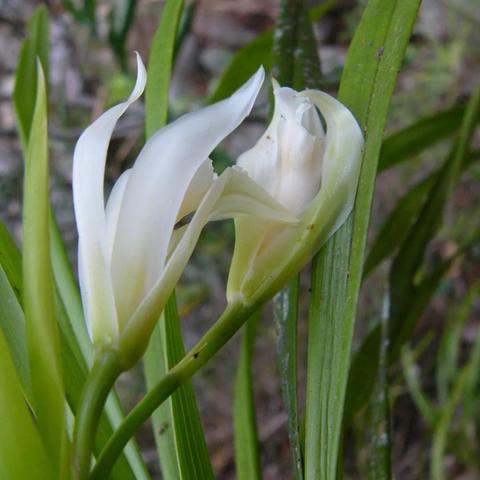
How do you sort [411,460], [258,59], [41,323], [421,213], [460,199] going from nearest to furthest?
[41,323], [421,213], [258,59], [411,460], [460,199]

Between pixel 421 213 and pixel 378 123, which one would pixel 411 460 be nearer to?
pixel 421 213

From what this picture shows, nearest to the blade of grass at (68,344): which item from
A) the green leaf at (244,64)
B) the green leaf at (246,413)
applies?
the green leaf at (246,413)

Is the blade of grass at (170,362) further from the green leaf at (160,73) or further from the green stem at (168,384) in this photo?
the green stem at (168,384)

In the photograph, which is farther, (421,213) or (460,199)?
(460,199)

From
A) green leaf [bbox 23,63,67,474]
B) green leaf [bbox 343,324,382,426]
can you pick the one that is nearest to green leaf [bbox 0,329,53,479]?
green leaf [bbox 23,63,67,474]

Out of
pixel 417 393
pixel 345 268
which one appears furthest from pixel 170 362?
pixel 417 393

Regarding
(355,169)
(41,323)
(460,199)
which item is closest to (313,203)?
(355,169)

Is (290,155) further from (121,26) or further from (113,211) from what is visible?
(121,26)

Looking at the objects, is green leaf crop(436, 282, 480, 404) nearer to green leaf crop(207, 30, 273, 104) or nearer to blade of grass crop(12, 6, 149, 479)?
green leaf crop(207, 30, 273, 104)
